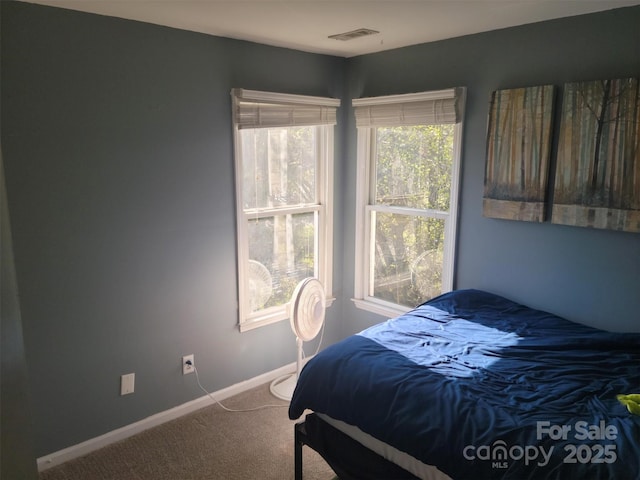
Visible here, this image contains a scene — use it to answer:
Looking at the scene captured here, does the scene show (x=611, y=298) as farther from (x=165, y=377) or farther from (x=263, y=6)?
(x=165, y=377)

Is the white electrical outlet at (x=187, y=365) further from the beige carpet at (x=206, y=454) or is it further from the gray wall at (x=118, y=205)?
the beige carpet at (x=206, y=454)

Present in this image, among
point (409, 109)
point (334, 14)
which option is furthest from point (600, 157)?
point (334, 14)

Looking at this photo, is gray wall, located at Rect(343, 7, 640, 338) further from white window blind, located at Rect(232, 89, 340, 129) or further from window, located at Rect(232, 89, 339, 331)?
window, located at Rect(232, 89, 339, 331)

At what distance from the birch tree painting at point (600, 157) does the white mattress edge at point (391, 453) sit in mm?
1515

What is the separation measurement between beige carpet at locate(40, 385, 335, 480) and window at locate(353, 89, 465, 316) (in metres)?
1.28

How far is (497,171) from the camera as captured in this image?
2.78 meters

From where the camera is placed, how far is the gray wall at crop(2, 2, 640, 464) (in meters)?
2.30

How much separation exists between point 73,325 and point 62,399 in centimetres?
40

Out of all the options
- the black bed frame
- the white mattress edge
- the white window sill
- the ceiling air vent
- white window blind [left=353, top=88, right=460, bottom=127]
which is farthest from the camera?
the white window sill

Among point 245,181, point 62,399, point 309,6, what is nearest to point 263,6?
point 309,6

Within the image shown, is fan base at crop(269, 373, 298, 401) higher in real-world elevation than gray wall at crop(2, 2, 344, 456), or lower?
lower

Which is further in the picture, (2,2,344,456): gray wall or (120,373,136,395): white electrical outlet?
(120,373,136,395): white electrical outlet

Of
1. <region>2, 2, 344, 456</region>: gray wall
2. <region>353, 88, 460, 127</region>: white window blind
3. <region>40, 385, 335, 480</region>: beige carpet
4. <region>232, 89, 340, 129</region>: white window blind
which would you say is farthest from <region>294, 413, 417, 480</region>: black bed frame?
<region>353, 88, 460, 127</region>: white window blind

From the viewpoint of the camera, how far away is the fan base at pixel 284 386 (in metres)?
3.23
